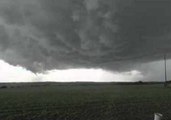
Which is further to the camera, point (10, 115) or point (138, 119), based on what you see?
point (10, 115)

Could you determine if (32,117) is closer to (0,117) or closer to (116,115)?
(0,117)

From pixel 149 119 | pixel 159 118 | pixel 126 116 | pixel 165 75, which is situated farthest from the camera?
pixel 165 75

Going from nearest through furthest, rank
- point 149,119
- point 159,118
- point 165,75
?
point 159,118, point 149,119, point 165,75

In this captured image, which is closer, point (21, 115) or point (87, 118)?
point (87, 118)

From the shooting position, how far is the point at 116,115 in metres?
18.0

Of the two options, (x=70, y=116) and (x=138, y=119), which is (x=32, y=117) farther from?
(x=138, y=119)

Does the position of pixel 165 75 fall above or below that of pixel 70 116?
Result: above

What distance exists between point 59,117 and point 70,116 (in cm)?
92

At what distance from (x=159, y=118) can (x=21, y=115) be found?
14082 mm

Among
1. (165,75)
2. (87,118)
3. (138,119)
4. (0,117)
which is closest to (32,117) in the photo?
(0,117)

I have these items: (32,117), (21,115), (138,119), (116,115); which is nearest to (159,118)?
(138,119)

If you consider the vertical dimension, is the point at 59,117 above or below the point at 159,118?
below

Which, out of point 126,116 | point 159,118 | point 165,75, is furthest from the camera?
point 165,75

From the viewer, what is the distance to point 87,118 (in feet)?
56.3
